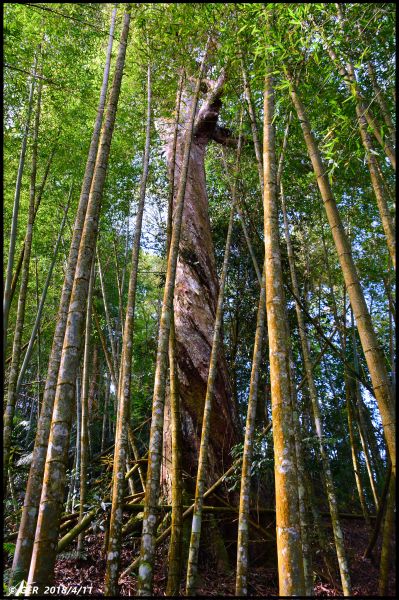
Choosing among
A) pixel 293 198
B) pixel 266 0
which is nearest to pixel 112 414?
pixel 293 198

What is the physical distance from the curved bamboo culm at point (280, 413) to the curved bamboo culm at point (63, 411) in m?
1.01

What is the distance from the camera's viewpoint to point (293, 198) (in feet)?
22.5

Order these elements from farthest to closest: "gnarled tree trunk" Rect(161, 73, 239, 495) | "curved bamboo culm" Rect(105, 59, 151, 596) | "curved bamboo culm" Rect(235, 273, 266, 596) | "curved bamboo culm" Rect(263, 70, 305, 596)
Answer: "gnarled tree trunk" Rect(161, 73, 239, 495), "curved bamboo culm" Rect(235, 273, 266, 596), "curved bamboo culm" Rect(105, 59, 151, 596), "curved bamboo culm" Rect(263, 70, 305, 596)

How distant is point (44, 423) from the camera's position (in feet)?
8.88

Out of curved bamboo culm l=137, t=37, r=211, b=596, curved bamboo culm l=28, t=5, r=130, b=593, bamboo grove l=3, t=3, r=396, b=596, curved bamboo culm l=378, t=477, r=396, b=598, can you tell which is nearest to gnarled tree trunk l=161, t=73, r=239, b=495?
bamboo grove l=3, t=3, r=396, b=596

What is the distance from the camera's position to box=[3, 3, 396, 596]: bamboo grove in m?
2.14

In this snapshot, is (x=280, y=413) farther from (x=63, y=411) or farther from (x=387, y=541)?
(x=387, y=541)

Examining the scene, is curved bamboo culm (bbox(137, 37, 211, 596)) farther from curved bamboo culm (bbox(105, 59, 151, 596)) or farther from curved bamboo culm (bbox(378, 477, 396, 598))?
curved bamboo culm (bbox(378, 477, 396, 598))

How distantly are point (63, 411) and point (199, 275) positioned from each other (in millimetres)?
3798

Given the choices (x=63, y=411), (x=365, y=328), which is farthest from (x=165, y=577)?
(x=365, y=328)

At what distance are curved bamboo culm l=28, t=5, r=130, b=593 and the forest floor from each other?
2030 mm

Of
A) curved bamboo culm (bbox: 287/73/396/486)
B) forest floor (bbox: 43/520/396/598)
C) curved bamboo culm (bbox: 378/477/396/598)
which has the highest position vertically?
curved bamboo culm (bbox: 287/73/396/486)

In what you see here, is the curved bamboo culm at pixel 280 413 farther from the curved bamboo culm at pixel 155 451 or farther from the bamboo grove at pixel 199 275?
the curved bamboo culm at pixel 155 451

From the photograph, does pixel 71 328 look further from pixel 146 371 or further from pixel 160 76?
pixel 146 371
